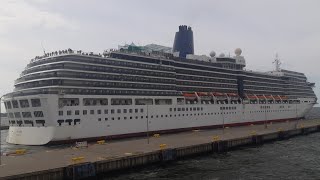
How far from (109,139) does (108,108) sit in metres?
5.01

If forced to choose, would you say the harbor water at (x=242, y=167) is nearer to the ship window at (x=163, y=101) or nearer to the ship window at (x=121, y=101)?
the ship window at (x=121, y=101)

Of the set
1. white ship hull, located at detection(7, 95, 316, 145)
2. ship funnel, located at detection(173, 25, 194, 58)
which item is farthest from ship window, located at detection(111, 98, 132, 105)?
ship funnel, located at detection(173, 25, 194, 58)

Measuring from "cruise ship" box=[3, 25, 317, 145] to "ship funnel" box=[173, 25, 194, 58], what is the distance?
250 mm

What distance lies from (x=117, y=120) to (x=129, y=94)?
228 inches

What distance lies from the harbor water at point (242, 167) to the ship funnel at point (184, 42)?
135 feet

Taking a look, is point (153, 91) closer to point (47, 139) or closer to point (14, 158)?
point (47, 139)

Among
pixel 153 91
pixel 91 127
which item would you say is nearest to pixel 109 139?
pixel 91 127

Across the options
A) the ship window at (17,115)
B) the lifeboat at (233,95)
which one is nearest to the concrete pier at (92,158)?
the ship window at (17,115)

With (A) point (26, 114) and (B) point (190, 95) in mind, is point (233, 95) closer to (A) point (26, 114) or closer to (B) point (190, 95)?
(B) point (190, 95)

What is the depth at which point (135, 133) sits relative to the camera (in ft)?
199

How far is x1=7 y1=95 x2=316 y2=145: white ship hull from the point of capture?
Answer: 5109 centimetres

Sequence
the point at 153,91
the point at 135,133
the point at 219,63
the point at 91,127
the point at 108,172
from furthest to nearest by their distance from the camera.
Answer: the point at 219,63
the point at 153,91
the point at 135,133
the point at 91,127
the point at 108,172

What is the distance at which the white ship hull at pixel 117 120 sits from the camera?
168ft

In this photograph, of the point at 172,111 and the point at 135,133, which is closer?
the point at 135,133
